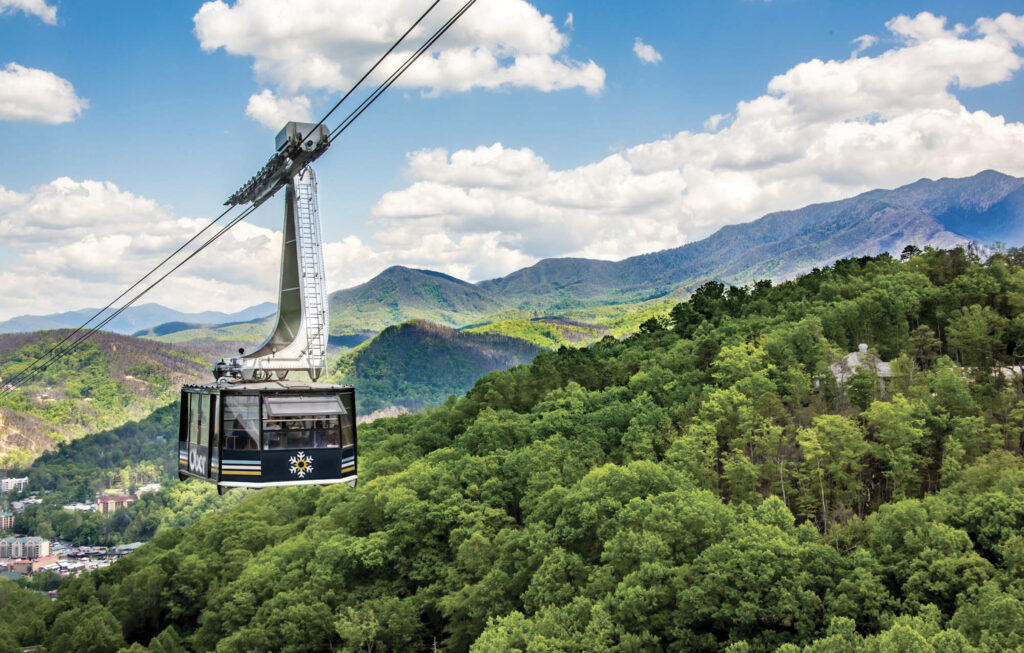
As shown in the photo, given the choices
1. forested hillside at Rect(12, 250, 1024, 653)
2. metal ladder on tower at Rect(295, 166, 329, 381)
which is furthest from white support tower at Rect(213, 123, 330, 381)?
forested hillside at Rect(12, 250, 1024, 653)

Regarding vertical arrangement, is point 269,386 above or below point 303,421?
above

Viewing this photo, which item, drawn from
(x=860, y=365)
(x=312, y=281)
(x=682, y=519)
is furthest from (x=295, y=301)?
(x=860, y=365)

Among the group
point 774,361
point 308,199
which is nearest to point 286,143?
point 308,199

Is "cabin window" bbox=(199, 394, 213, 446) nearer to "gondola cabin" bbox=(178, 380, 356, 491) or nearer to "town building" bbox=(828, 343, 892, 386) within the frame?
"gondola cabin" bbox=(178, 380, 356, 491)

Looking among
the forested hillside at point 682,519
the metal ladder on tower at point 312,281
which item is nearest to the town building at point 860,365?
the forested hillside at point 682,519

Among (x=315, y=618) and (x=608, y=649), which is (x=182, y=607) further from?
(x=608, y=649)

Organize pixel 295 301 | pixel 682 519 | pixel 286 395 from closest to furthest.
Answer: pixel 286 395
pixel 295 301
pixel 682 519

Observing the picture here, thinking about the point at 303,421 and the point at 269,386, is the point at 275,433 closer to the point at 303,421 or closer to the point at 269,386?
the point at 303,421
